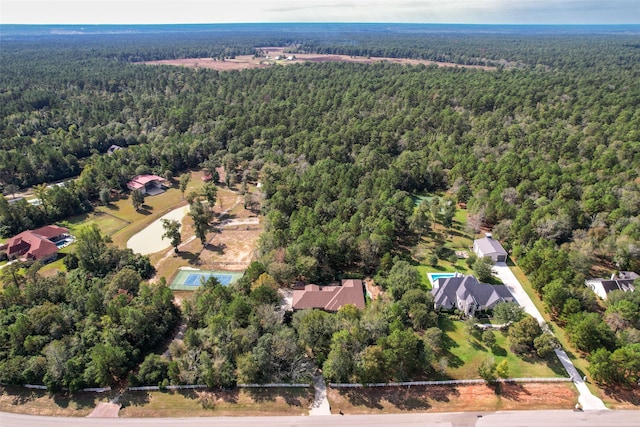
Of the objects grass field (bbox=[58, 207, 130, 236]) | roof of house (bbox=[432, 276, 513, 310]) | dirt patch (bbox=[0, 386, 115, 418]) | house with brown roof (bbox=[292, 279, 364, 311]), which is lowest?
grass field (bbox=[58, 207, 130, 236])

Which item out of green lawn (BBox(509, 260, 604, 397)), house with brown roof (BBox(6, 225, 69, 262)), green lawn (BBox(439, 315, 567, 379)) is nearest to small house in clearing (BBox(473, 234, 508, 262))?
green lawn (BBox(509, 260, 604, 397))

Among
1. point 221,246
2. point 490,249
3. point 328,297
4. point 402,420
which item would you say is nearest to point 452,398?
point 402,420

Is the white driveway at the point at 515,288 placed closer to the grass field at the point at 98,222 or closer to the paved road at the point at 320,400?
the paved road at the point at 320,400

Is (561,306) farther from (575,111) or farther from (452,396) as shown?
(575,111)

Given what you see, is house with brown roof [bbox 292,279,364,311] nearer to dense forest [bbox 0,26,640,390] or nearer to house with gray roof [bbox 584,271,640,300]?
dense forest [bbox 0,26,640,390]

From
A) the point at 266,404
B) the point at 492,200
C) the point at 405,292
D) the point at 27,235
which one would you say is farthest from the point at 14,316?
the point at 492,200

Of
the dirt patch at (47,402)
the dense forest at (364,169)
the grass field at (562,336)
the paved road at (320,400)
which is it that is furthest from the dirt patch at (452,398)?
the dirt patch at (47,402)

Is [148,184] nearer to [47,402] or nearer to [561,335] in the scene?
[47,402]
